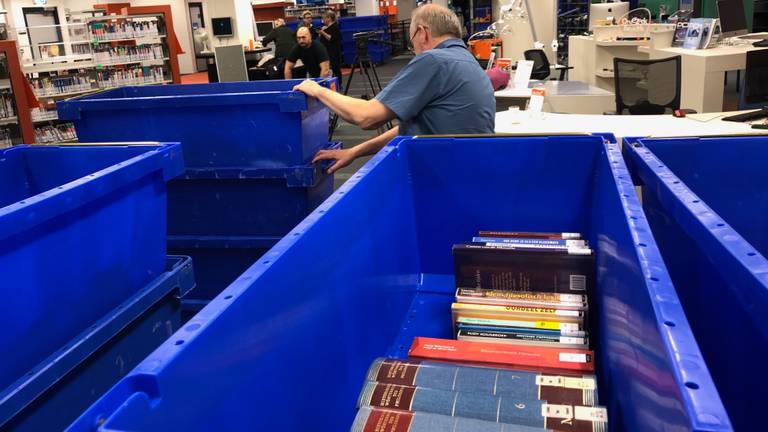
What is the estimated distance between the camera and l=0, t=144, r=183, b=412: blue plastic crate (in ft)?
4.87

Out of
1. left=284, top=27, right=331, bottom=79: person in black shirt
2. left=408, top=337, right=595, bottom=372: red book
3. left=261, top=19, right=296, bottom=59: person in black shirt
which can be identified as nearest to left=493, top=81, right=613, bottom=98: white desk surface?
left=284, top=27, right=331, bottom=79: person in black shirt

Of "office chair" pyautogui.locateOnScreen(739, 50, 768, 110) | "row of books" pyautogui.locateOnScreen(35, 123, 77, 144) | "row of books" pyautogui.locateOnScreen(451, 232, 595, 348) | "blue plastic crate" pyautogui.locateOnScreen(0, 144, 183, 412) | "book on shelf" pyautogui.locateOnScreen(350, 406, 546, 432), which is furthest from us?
"row of books" pyautogui.locateOnScreen(35, 123, 77, 144)

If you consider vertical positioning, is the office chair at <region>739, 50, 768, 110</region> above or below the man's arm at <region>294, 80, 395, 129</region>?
below

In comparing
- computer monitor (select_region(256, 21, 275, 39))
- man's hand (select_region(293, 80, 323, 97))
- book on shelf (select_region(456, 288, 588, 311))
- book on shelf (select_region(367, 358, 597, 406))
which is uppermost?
computer monitor (select_region(256, 21, 275, 39))

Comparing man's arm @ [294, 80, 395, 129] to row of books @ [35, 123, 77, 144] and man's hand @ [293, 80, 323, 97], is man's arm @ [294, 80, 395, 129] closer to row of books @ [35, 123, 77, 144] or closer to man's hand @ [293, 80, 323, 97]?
man's hand @ [293, 80, 323, 97]

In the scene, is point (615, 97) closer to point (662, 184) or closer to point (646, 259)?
point (662, 184)

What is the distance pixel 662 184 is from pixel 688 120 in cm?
279

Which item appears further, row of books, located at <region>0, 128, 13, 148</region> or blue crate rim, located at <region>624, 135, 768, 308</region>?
row of books, located at <region>0, 128, 13, 148</region>

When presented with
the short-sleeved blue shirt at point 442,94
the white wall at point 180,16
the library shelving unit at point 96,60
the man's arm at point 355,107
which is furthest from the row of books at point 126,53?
the white wall at point 180,16

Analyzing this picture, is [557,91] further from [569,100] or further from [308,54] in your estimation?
[308,54]

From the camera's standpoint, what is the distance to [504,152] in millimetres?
2174

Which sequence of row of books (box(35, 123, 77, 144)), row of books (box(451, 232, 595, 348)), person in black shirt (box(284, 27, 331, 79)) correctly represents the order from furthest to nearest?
person in black shirt (box(284, 27, 331, 79)) → row of books (box(35, 123, 77, 144)) → row of books (box(451, 232, 595, 348))

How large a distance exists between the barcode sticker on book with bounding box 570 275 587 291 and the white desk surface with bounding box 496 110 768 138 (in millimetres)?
1862

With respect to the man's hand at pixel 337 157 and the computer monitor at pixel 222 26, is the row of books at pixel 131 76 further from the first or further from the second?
the man's hand at pixel 337 157
